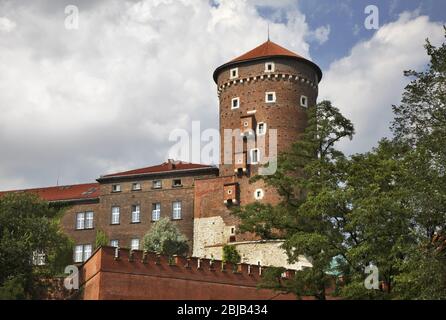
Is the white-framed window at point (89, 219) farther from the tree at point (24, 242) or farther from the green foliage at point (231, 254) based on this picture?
the tree at point (24, 242)

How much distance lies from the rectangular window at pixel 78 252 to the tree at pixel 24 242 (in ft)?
41.1

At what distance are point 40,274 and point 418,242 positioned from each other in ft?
66.2

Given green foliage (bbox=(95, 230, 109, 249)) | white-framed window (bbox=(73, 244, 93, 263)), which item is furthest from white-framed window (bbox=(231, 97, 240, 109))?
white-framed window (bbox=(73, 244, 93, 263))

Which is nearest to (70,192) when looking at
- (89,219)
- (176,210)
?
(89,219)

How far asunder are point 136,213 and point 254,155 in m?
10.2

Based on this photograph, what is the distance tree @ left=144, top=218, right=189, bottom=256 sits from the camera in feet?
160

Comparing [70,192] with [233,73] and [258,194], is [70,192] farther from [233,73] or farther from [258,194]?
[258,194]

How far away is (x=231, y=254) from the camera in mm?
48125

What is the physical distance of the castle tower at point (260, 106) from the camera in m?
51.1

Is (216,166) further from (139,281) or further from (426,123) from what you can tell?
(426,123)

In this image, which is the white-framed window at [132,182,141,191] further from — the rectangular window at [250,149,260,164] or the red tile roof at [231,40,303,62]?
the red tile roof at [231,40,303,62]

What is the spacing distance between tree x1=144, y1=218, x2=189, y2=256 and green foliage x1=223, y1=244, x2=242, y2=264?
291 centimetres
